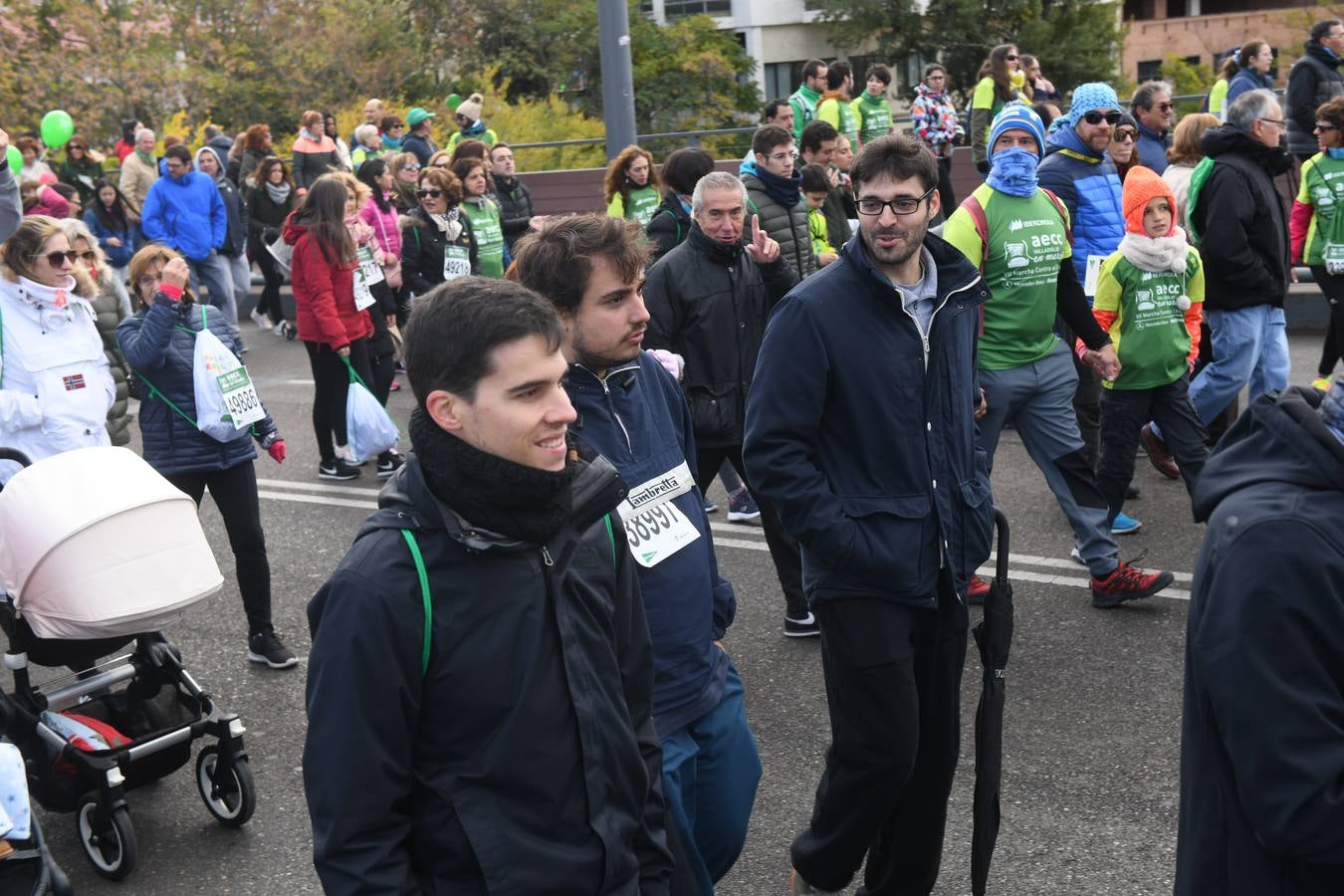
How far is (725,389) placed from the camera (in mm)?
6289

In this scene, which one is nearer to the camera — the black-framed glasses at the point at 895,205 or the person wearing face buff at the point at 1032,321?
A: the black-framed glasses at the point at 895,205

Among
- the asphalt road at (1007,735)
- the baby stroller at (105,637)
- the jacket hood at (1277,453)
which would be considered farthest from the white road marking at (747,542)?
the jacket hood at (1277,453)

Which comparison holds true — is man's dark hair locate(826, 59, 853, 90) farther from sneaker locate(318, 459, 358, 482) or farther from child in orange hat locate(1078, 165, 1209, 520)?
child in orange hat locate(1078, 165, 1209, 520)

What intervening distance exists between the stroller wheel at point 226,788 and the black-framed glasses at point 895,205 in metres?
2.77

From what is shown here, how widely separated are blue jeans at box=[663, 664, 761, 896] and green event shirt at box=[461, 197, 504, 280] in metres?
7.38

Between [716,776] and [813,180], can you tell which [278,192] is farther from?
[716,776]

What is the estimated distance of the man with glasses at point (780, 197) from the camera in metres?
7.89

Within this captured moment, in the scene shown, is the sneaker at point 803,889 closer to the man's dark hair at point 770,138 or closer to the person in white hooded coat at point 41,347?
the person in white hooded coat at point 41,347

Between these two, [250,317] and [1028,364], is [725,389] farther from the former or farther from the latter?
[250,317]

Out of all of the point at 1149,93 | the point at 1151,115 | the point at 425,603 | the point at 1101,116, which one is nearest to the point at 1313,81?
the point at 1149,93

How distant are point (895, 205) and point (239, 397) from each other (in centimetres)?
320

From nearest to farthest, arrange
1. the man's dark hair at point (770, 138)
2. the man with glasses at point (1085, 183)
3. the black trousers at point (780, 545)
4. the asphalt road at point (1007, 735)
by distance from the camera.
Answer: the asphalt road at point (1007, 735) → the black trousers at point (780, 545) → the man with glasses at point (1085, 183) → the man's dark hair at point (770, 138)

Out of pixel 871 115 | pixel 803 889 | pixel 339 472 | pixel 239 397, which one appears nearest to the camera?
pixel 803 889

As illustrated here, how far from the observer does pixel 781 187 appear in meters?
7.91
